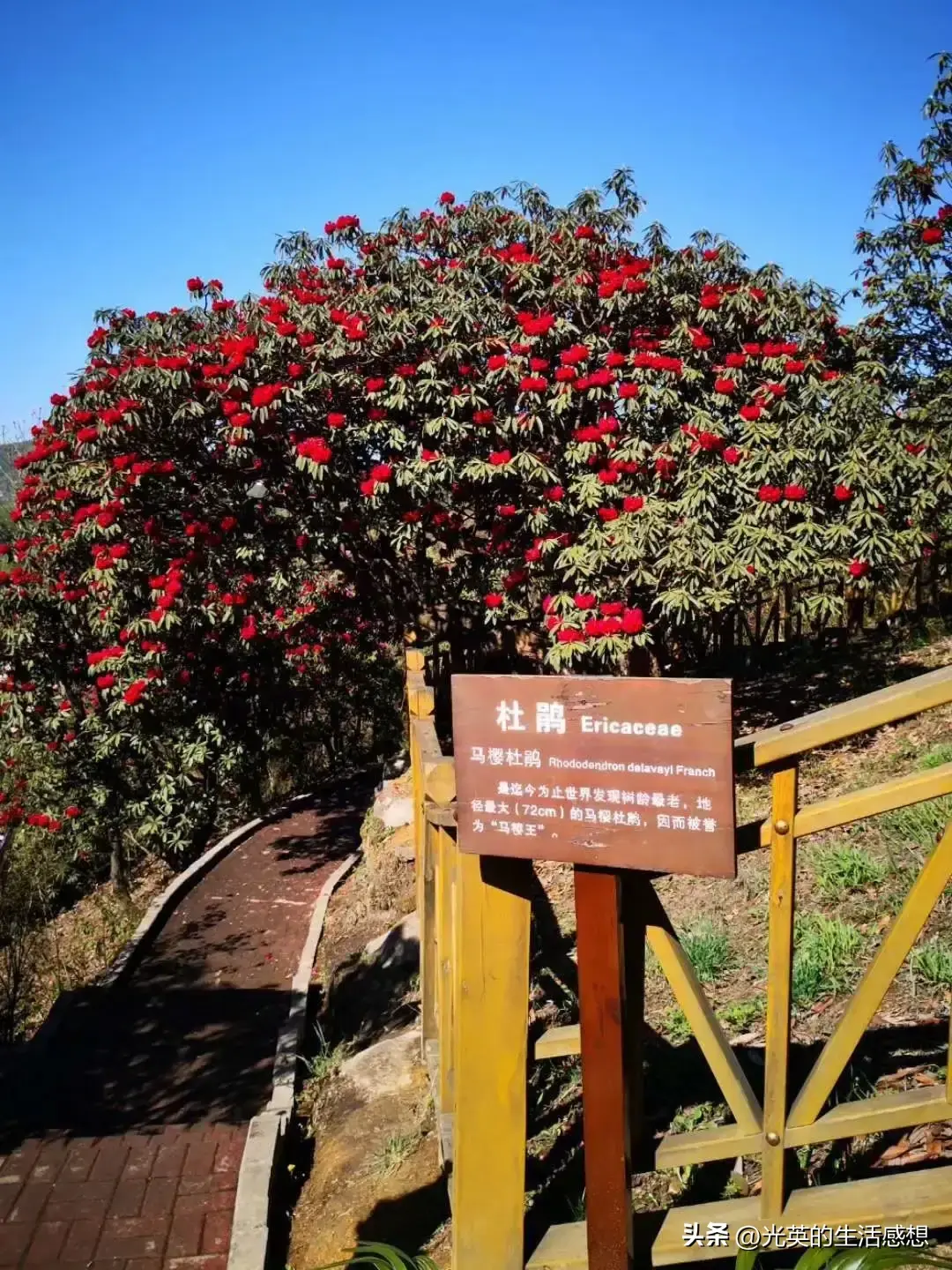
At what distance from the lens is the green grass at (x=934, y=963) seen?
11.2ft

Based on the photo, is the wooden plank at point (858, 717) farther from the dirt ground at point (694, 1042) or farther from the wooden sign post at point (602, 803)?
the dirt ground at point (694, 1042)

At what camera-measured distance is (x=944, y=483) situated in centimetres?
653

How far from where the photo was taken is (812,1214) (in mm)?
2158

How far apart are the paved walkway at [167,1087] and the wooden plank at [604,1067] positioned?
7.45 ft

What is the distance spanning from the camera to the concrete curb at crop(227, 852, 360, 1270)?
3.47 meters

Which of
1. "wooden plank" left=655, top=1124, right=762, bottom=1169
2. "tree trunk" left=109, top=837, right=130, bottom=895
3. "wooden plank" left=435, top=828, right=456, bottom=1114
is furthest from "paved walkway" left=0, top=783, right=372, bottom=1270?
"wooden plank" left=655, top=1124, right=762, bottom=1169

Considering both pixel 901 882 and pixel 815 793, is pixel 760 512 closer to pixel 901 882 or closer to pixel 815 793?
pixel 815 793

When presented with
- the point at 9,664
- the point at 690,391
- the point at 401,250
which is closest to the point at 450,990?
the point at 690,391

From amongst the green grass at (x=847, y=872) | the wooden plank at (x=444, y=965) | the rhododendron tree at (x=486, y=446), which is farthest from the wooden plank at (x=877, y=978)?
the rhododendron tree at (x=486, y=446)

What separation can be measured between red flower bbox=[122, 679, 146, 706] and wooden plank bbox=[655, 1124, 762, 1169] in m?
6.66

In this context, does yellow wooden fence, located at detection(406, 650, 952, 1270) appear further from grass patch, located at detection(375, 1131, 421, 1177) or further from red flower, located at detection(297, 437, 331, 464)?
red flower, located at detection(297, 437, 331, 464)

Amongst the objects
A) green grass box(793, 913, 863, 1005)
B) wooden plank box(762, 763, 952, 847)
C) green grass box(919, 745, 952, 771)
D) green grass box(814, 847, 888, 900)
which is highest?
wooden plank box(762, 763, 952, 847)

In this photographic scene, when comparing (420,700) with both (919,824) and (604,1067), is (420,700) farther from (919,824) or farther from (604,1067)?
(919,824)

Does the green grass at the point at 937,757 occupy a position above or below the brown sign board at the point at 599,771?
below
